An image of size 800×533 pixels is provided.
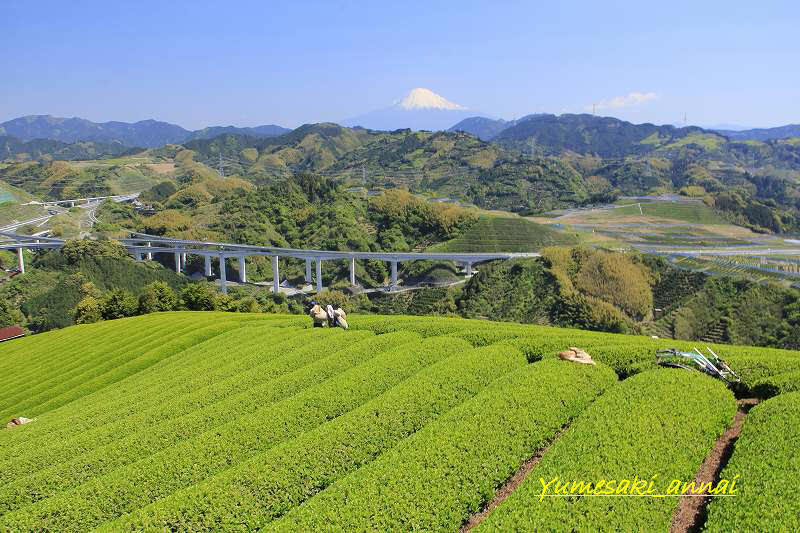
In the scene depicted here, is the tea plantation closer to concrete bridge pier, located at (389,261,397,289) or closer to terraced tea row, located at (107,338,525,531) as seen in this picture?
terraced tea row, located at (107,338,525,531)

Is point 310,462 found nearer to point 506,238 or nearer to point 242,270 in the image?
point 242,270

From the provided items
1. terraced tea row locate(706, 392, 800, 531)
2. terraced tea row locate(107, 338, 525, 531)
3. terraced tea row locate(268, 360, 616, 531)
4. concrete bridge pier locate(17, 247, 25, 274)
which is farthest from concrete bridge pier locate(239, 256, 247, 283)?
terraced tea row locate(706, 392, 800, 531)

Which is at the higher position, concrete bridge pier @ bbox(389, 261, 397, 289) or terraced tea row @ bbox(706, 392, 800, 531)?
terraced tea row @ bbox(706, 392, 800, 531)

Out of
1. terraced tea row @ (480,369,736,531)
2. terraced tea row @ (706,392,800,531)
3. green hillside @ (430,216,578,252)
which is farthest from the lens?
green hillside @ (430,216,578,252)

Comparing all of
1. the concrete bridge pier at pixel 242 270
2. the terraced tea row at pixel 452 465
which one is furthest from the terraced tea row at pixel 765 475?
the concrete bridge pier at pixel 242 270

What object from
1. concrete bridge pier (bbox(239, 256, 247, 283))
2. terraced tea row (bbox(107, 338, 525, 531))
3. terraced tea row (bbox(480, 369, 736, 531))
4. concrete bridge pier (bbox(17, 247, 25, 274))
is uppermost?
terraced tea row (bbox(480, 369, 736, 531))

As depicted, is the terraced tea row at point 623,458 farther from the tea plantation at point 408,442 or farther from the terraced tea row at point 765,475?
the terraced tea row at point 765,475

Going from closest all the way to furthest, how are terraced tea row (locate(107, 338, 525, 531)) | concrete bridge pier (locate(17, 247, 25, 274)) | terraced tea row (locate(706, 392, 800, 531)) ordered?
terraced tea row (locate(706, 392, 800, 531)), terraced tea row (locate(107, 338, 525, 531)), concrete bridge pier (locate(17, 247, 25, 274))

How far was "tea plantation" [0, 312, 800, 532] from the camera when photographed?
34.4 feet

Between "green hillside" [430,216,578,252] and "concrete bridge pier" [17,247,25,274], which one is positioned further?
"green hillside" [430,216,578,252]

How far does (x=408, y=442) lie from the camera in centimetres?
1317

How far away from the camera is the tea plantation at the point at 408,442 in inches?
413

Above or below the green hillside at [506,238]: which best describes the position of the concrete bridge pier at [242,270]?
below

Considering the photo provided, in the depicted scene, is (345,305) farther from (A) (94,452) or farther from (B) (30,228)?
(B) (30,228)
